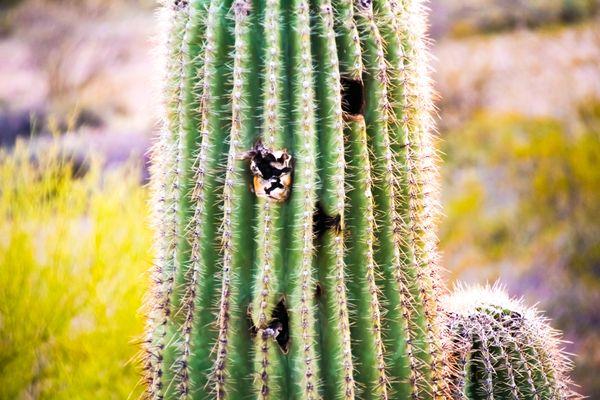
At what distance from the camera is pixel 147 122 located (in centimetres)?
959

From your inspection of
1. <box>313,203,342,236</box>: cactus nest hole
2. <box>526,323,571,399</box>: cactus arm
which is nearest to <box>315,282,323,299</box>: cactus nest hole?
<box>313,203,342,236</box>: cactus nest hole

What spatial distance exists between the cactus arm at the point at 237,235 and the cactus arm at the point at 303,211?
0.10 meters

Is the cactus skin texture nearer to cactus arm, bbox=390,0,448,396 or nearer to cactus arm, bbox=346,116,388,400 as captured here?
cactus arm, bbox=390,0,448,396

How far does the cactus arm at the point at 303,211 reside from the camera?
1741 millimetres

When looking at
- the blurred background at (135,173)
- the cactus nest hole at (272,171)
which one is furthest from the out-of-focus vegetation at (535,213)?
the cactus nest hole at (272,171)

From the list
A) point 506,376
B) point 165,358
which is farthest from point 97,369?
point 506,376

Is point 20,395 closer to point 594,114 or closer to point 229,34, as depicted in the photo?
point 229,34

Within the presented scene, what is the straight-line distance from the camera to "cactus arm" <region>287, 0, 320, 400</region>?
5.71ft

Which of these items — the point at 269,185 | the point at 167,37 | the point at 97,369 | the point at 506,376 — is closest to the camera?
the point at 269,185

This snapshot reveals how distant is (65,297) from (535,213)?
5235 mm

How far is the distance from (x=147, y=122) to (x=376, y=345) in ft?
26.6

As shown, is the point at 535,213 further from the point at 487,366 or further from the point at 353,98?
the point at 353,98

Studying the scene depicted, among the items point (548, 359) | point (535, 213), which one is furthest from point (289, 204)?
point (535, 213)

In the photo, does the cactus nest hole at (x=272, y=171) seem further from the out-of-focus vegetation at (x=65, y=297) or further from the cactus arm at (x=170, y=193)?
the out-of-focus vegetation at (x=65, y=297)
